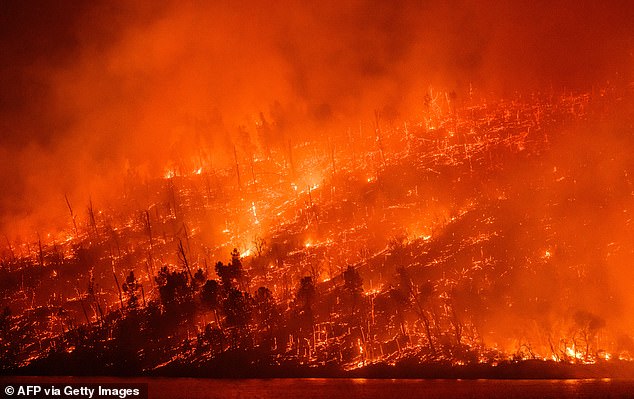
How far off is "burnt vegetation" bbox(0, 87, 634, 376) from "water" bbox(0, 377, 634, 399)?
383 centimetres

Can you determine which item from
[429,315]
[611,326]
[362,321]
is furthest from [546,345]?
[362,321]


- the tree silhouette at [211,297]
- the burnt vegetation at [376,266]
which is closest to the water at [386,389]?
the burnt vegetation at [376,266]

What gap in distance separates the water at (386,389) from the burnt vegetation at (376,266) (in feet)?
12.6

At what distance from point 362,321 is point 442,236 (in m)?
32.9

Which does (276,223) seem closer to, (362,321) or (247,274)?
(247,274)

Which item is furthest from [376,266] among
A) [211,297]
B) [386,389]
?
[386,389]

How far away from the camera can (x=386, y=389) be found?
140 ft

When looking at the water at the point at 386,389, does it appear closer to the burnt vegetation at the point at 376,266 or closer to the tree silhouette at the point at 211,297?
the burnt vegetation at the point at 376,266

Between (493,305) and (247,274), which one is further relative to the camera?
(247,274)

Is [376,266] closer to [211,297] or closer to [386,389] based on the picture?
[211,297]

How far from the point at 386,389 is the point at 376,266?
44136 millimetres

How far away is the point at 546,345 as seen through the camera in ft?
163

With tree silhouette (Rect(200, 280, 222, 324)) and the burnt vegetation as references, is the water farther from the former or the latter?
tree silhouette (Rect(200, 280, 222, 324))

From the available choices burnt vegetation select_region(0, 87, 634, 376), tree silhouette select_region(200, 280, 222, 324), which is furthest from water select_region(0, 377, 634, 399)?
tree silhouette select_region(200, 280, 222, 324)
